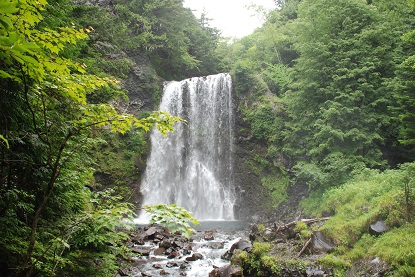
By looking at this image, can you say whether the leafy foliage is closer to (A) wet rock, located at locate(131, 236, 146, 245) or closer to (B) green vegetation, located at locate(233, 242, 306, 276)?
(B) green vegetation, located at locate(233, 242, 306, 276)

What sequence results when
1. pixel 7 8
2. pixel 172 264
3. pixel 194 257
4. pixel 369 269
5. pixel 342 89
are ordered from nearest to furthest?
1. pixel 7 8
2. pixel 369 269
3. pixel 172 264
4. pixel 194 257
5. pixel 342 89

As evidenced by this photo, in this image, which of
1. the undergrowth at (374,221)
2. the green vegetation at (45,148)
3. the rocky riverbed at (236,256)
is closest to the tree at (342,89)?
the undergrowth at (374,221)

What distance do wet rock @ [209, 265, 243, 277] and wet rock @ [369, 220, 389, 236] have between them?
12.2ft

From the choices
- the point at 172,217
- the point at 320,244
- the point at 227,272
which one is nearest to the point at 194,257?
the point at 227,272

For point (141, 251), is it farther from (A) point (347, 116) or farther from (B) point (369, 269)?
(A) point (347, 116)

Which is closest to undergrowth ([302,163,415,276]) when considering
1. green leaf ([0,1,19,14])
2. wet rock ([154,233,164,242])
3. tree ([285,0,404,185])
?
tree ([285,0,404,185])

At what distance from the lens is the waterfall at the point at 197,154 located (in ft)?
60.6

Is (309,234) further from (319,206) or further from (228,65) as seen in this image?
(228,65)

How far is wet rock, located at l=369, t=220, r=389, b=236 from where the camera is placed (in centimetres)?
701

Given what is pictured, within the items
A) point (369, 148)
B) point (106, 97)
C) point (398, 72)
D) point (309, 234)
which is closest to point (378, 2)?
point (398, 72)

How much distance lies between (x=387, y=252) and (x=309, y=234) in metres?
2.49

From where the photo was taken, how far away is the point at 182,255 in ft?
28.9

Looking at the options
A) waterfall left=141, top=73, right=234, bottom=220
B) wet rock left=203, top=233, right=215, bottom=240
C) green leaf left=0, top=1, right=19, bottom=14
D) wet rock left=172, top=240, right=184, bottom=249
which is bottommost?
wet rock left=172, top=240, right=184, bottom=249

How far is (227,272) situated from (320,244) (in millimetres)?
3038
